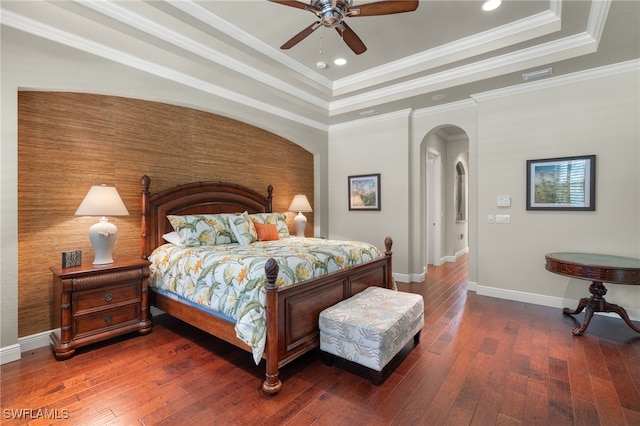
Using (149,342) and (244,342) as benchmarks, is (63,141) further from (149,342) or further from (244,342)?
(244,342)

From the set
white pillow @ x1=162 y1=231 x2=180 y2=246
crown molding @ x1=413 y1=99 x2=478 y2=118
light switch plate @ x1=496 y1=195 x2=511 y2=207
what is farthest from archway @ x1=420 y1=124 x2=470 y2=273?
white pillow @ x1=162 y1=231 x2=180 y2=246

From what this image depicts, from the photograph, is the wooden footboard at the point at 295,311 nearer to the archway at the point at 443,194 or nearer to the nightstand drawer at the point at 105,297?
the nightstand drawer at the point at 105,297

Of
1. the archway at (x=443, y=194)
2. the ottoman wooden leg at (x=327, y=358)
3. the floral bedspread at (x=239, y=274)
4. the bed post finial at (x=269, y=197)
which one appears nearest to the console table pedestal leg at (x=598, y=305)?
the floral bedspread at (x=239, y=274)

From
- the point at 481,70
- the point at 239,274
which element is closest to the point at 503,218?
the point at 481,70

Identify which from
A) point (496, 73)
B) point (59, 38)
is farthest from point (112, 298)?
point (496, 73)

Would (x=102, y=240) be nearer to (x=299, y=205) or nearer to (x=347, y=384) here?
(x=347, y=384)

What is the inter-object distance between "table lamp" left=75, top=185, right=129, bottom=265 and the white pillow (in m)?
0.64

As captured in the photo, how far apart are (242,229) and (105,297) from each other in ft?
4.94

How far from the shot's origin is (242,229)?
3705 millimetres

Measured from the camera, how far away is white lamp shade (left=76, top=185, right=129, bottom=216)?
8.88 ft

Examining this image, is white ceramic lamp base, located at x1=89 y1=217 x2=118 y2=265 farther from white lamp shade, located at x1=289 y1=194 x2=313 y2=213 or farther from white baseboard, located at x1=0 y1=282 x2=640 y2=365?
white lamp shade, located at x1=289 y1=194 x2=313 y2=213

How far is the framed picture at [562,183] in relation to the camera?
349cm

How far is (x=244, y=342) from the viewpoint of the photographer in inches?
87.5

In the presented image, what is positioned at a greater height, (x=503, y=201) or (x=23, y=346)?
(x=503, y=201)
